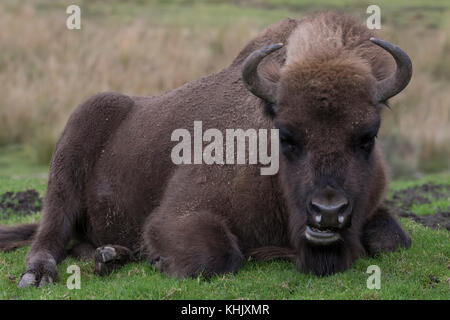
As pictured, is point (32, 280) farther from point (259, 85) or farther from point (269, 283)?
point (259, 85)

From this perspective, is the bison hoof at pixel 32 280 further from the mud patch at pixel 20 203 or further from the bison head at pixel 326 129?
the mud patch at pixel 20 203

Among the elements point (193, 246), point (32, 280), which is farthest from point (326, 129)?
point (32, 280)

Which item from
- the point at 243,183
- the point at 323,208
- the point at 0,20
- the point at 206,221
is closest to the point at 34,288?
the point at 206,221

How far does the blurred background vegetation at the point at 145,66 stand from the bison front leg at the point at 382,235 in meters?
8.70

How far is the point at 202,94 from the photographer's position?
7590mm

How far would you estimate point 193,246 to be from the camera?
6367mm

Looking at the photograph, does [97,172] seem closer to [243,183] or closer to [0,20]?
[243,183]

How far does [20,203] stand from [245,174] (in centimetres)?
520

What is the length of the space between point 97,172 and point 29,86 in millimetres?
12435

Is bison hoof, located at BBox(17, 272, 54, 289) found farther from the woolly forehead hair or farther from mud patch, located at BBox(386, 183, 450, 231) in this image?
mud patch, located at BBox(386, 183, 450, 231)

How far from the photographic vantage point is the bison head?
5598 millimetres

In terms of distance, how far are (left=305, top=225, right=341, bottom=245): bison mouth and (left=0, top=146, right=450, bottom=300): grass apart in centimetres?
42

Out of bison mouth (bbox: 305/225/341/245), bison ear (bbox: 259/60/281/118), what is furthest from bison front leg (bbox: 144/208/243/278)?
bison ear (bbox: 259/60/281/118)

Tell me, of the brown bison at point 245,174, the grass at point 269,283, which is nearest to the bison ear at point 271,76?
the brown bison at point 245,174
